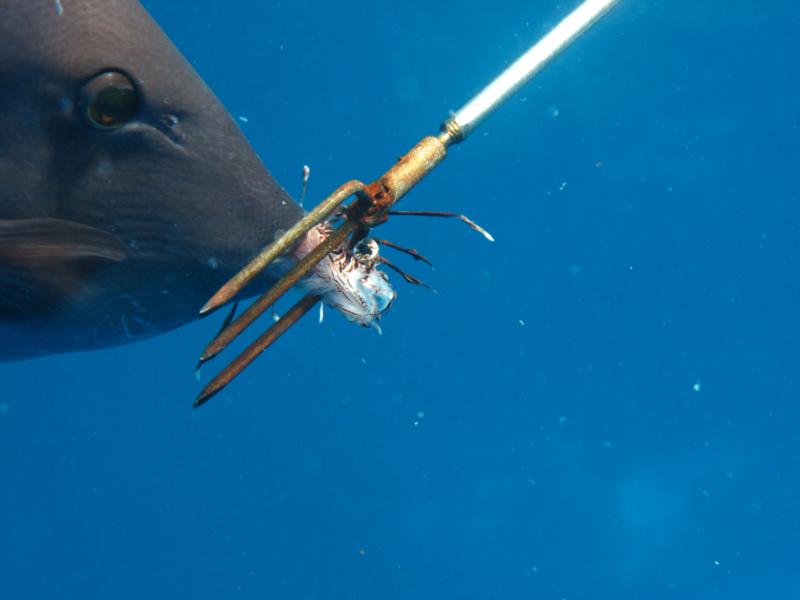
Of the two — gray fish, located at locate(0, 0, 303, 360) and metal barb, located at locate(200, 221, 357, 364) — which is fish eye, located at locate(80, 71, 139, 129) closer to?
gray fish, located at locate(0, 0, 303, 360)

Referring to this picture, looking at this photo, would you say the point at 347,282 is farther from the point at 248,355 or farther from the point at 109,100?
the point at 109,100

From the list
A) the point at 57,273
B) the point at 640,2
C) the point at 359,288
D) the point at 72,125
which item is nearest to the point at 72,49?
the point at 72,125

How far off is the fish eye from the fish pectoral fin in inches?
10.6

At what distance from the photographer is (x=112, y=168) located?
1.84 metres

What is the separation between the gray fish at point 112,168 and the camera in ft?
5.83

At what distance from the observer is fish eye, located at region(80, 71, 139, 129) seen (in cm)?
177

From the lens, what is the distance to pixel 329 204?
4.91 feet

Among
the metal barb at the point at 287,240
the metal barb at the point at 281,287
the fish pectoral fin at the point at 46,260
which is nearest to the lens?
the metal barb at the point at 287,240

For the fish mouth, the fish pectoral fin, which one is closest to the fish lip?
the fish pectoral fin

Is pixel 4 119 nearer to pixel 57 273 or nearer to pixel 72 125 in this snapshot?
pixel 72 125

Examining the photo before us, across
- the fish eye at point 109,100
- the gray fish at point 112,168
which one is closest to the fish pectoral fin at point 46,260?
the gray fish at point 112,168

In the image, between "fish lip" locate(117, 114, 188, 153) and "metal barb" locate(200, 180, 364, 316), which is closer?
"metal barb" locate(200, 180, 364, 316)

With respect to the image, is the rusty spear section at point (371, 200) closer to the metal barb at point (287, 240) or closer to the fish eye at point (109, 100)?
the metal barb at point (287, 240)

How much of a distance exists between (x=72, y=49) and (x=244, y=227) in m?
0.58
